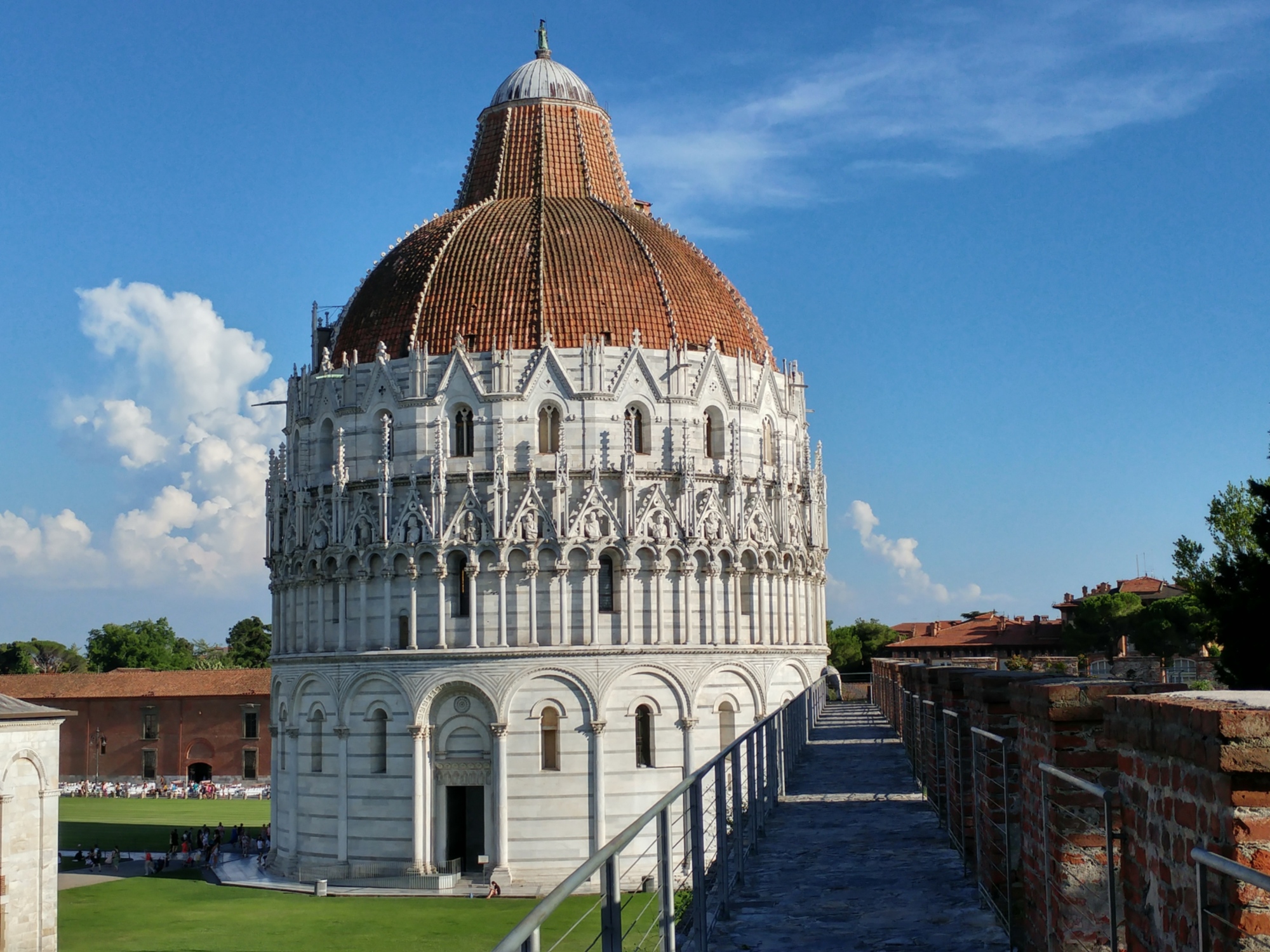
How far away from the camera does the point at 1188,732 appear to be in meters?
5.32

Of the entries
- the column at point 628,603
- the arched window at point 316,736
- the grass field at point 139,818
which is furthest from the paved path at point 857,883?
the grass field at point 139,818

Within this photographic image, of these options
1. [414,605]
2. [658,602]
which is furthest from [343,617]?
[658,602]

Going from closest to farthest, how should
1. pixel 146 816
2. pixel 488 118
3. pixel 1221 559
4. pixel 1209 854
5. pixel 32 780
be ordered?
1. pixel 1209 854
2. pixel 32 780
3. pixel 1221 559
4. pixel 488 118
5. pixel 146 816

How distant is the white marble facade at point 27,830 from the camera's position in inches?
1371

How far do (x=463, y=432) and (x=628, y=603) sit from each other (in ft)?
26.1

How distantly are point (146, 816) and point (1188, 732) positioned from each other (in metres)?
73.9

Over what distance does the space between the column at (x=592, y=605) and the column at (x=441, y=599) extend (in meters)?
4.49

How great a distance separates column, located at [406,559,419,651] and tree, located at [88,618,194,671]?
3208 inches

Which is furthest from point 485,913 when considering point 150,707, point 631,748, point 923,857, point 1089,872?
point 150,707

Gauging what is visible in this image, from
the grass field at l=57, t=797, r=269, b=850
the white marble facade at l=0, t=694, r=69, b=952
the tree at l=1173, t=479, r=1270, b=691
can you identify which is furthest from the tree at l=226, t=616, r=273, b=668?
the tree at l=1173, t=479, r=1270, b=691

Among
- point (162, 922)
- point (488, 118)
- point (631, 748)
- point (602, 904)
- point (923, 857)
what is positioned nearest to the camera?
point (602, 904)

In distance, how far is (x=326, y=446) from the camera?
167 ft

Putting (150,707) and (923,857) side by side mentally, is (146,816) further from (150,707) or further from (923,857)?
(923,857)

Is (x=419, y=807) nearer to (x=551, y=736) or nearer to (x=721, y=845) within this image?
(x=551, y=736)
